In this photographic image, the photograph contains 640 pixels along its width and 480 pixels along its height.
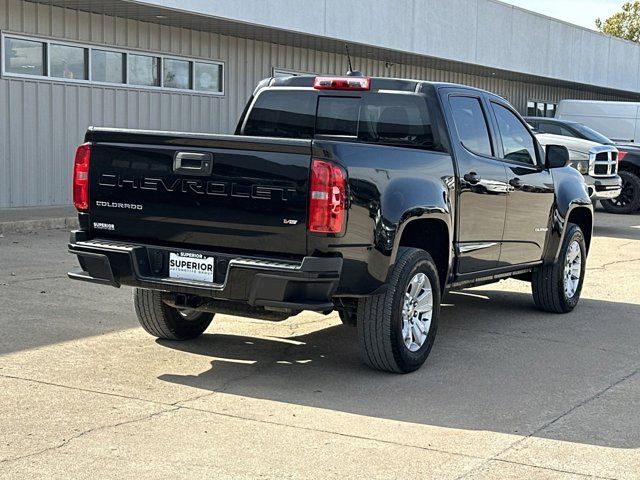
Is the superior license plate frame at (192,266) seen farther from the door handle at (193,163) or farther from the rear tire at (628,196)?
the rear tire at (628,196)

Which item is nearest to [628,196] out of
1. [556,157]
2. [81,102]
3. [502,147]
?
[81,102]

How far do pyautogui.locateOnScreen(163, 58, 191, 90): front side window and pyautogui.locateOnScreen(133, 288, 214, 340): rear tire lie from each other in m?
11.4

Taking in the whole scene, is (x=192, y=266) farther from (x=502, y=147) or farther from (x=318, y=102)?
(x=502, y=147)

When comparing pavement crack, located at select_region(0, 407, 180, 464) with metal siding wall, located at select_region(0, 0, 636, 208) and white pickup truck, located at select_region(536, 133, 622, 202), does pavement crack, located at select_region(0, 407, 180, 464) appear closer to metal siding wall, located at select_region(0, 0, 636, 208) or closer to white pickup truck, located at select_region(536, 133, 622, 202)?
metal siding wall, located at select_region(0, 0, 636, 208)

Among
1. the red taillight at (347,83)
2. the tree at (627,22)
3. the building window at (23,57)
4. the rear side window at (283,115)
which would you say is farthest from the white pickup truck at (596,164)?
the tree at (627,22)

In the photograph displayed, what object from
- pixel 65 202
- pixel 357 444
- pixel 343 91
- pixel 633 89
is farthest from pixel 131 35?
pixel 633 89

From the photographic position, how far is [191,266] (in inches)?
247

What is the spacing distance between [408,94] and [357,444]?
3.10 meters

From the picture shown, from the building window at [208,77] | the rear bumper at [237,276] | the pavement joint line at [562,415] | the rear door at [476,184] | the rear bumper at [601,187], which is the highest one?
the building window at [208,77]

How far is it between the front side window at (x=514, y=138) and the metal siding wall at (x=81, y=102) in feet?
29.9

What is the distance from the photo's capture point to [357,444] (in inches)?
209

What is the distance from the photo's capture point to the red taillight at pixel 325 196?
19.6 feet

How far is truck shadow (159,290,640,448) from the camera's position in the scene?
588cm

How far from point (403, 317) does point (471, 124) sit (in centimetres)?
195
